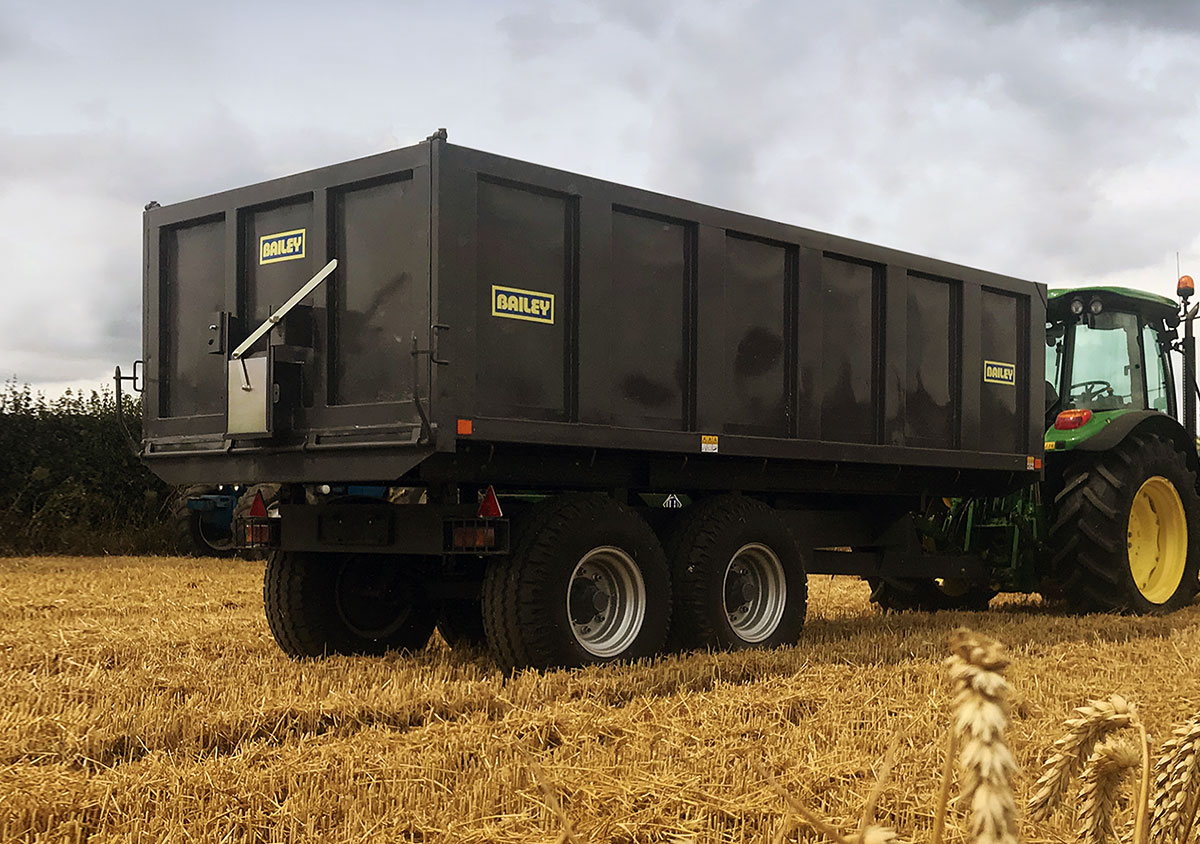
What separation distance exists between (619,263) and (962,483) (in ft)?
13.2

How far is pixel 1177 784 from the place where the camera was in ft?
3.33

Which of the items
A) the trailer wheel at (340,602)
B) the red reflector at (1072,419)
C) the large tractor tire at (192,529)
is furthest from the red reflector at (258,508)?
the large tractor tire at (192,529)

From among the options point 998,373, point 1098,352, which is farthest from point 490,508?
point 1098,352

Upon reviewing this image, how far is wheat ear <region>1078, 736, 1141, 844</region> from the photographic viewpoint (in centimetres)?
100

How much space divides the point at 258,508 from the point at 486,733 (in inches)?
127

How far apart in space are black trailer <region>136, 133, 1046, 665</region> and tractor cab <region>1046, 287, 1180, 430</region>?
258 cm

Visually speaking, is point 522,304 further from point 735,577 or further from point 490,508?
point 735,577

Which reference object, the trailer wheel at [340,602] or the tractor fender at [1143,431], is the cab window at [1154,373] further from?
the trailer wheel at [340,602]

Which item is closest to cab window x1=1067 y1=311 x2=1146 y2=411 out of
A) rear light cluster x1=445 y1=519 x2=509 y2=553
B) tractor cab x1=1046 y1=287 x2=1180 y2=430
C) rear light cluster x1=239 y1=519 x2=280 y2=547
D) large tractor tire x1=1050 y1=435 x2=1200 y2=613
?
tractor cab x1=1046 y1=287 x2=1180 y2=430

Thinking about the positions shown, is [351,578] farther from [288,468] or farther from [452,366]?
[452,366]

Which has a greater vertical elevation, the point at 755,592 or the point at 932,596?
the point at 755,592

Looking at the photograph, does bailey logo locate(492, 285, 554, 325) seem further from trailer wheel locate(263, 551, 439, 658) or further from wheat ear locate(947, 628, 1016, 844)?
wheat ear locate(947, 628, 1016, 844)

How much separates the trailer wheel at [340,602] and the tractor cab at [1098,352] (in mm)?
5721

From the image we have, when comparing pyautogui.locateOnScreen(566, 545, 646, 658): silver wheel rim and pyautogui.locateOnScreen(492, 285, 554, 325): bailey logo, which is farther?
pyautogui.locateOnScreen(566, 545, 646, 658): silver wheel rim
